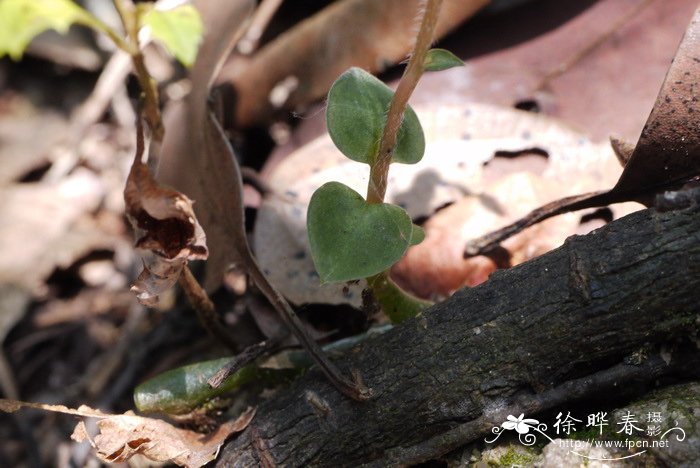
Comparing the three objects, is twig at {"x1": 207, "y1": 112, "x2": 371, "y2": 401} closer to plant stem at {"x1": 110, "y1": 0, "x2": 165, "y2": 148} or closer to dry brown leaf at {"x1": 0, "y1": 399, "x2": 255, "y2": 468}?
dry brown leaf at {"x1": 0, "y1": 399, "x2": 255, "y2": 468}

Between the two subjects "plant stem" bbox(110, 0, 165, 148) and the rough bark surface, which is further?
"plant stem" bbox(110, 0, 165, 148)

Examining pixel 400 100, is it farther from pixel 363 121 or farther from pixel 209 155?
pixel 209 155

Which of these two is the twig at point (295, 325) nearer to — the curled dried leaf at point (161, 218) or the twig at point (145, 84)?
the curled dried leaf at point (161, 218)

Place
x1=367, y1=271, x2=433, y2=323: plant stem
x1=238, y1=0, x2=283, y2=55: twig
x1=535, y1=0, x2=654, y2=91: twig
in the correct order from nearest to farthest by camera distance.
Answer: x1=367, y1=271, x2=433, y2=323: plant stem < x1=535, y1=0, x2=654, y2=91: twig < x1=238, y1=0, x2=283, y2=55: twig

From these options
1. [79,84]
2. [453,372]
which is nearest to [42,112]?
[79,84]

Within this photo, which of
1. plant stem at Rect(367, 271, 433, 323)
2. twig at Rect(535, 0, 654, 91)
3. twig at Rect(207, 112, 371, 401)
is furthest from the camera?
twig at Rect(535, 0, 654, 91)

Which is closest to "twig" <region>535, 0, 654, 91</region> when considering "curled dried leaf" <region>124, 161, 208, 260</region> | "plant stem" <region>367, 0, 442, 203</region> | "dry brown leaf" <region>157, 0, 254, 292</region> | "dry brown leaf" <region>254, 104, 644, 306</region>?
"dry brown leaf" <region>254, 104, 644, 306</region>
